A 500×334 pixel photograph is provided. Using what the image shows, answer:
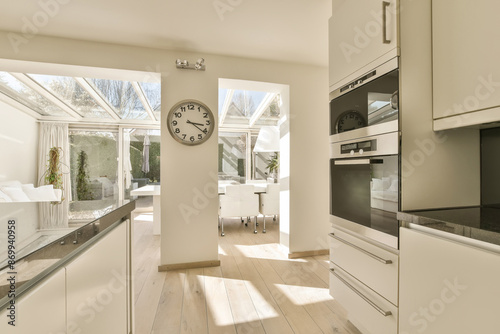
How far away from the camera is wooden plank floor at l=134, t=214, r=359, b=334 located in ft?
5.83

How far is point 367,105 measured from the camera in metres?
1.47

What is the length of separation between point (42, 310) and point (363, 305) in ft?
5.21

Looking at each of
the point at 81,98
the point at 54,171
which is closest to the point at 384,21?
the point at 81,98

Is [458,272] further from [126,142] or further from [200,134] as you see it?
[126,142]

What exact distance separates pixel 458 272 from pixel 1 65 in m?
3.97

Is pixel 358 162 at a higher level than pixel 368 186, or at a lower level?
higher

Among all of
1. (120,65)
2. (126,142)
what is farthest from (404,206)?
(126,142)

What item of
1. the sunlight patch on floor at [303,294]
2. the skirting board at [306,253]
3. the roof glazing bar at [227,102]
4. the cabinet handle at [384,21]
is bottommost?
the sunlight patch on floor at [303,294]

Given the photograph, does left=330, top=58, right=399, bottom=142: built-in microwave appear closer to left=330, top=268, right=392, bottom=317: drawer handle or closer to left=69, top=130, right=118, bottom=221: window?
left=330, top=268, right=392, bottom=317: drawer handle

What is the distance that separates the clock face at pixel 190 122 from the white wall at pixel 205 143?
0.07m

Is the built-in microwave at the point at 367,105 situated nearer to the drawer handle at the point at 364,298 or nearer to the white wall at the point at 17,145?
the drawer handle at the point at 364,298

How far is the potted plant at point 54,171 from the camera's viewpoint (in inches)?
221

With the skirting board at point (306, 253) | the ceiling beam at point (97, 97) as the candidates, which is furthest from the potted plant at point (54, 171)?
the skirting board at point (306, 253)

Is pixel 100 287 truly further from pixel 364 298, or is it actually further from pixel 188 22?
pixel 188 22
